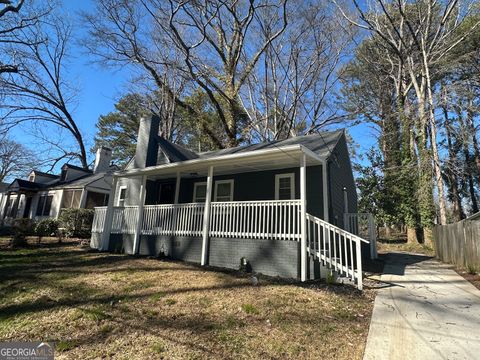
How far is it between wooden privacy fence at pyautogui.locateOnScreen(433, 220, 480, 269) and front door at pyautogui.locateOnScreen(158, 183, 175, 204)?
10.3 m

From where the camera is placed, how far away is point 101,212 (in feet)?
38.5

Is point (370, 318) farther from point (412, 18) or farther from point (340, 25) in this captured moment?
point (412, 18)

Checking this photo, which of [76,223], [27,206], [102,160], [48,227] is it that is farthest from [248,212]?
[27,206]

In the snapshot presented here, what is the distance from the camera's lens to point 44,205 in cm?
2136

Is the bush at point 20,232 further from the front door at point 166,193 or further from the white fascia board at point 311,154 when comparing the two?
the white fascia board at point 311,154

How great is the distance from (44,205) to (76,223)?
23.4 feet

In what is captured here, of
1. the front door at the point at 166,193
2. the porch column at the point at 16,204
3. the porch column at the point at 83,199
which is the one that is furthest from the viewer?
the porch column at the point at 16,204

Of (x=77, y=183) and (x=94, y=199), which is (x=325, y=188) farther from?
(x=77, y=183)

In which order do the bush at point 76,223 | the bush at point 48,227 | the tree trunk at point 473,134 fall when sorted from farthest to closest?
the tree trunk at point 473,134
the bush at point 76,223
the bush at point 48,227

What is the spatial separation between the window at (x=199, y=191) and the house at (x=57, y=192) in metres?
9.34

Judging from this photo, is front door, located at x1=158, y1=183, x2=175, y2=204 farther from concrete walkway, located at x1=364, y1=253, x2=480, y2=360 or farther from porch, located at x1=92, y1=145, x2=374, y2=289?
concrete walkway, located at x1=364, y1=253, x2=480, y2=360

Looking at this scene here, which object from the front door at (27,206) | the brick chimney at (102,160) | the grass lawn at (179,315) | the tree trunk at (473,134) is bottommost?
the grass lawn at (179,315)

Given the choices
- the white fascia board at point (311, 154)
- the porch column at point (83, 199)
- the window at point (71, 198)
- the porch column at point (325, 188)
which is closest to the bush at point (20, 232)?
the porch column at point (83, 199)

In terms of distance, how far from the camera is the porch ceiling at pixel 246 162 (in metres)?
7.40
